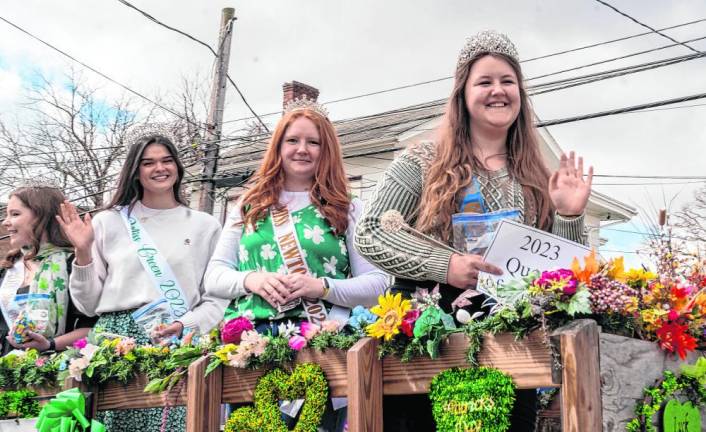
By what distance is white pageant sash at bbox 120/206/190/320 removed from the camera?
154 inches

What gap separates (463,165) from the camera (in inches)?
108

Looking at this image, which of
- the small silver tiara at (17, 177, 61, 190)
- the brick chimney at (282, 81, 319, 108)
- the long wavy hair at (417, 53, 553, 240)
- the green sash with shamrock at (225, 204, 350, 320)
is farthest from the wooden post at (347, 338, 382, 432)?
the brick chimney at (282, 81, 319, 108)

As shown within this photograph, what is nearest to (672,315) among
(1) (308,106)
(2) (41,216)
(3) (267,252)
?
(3) (267,252)

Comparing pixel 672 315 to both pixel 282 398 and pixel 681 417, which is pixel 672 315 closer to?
pixel 681 417

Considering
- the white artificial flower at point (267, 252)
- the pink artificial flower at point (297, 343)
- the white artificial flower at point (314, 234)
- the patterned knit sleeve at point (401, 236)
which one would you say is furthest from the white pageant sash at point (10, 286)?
the patterned knit sleeve at point (401, 236)

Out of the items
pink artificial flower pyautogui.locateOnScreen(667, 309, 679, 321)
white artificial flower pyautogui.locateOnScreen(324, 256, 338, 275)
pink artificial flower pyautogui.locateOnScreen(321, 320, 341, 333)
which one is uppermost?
white artificial flower pyautogui.locateOnScreen(324, 256, 338, 275)

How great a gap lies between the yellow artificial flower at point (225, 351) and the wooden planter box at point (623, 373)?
4.03ft

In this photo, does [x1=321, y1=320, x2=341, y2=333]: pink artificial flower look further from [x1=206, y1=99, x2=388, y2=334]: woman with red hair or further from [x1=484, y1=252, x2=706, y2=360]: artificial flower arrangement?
[x1=484, y1=252, x2=706, y2=360]: artificial flower arrangement

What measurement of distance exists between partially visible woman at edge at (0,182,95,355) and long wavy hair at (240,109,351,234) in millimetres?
1252

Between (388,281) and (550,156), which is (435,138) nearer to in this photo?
(388,281)

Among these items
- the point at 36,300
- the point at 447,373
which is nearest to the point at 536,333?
the point at 447,373

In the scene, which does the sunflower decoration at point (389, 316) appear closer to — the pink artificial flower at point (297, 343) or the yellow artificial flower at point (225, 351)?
the pink artificial flower at point (297, 343)

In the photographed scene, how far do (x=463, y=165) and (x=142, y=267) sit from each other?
1.83 metres

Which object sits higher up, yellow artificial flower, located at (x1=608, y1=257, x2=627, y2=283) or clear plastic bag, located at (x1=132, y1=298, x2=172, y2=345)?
clear plastic bag, located at (x1=132, y1=298, x2=172, y2=345)
